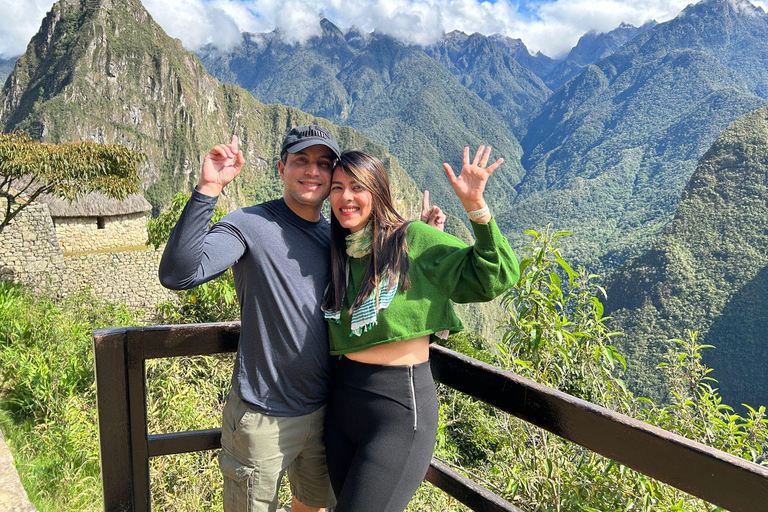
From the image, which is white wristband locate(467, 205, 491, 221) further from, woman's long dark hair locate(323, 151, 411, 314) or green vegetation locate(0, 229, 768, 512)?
green vegetation locate(0, 229, 768, 512)

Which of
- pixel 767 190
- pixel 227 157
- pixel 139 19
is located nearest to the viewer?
pixel 227 157

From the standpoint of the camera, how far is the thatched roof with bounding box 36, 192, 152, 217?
62.0ft

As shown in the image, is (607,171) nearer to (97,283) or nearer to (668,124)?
(668,124)

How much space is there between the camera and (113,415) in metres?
1.88

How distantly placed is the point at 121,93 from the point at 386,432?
10689cm

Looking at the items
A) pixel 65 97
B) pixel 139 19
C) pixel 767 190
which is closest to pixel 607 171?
pixel 767 190

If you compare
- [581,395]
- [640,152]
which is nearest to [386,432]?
[581,395]

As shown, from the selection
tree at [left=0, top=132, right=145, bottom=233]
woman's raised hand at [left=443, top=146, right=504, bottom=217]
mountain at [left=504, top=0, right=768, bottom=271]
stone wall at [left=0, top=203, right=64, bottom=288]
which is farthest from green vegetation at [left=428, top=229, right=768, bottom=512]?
mountain at [left=504, top=0, right=768, bottom=271]

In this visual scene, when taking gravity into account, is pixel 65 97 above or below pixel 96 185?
above

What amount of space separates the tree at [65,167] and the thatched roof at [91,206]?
4.63 meters

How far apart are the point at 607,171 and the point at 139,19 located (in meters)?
122

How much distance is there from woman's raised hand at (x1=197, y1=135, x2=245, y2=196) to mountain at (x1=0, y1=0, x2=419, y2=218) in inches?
3302

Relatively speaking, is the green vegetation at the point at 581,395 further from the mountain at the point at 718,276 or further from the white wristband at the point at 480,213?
the mountain at the point at 718,276

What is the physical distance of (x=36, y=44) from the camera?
309 ft
